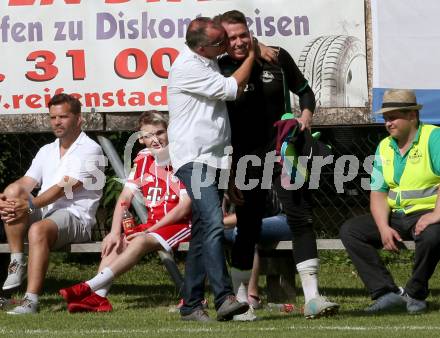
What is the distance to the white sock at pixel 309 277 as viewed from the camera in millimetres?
6656

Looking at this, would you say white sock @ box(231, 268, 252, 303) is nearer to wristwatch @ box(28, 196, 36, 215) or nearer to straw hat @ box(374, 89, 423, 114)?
straw hat @ box(374, 89, 423, 114)

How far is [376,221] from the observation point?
24.2ft

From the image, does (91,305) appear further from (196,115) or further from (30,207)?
(196,115)

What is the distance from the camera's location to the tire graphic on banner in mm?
8641

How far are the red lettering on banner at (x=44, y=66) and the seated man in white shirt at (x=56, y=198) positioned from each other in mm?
1020

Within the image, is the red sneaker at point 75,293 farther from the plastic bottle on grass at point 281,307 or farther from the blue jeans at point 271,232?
the plastic bottle on grass at point 281,307

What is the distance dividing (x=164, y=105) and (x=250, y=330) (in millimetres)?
3155

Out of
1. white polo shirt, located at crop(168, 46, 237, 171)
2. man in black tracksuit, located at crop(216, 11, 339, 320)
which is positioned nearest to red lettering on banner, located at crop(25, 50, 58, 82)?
man in black tracksuit, located at crop(216, 11, 339, 320)

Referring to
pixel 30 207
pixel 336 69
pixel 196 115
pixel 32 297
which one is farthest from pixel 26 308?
pixel 336 69

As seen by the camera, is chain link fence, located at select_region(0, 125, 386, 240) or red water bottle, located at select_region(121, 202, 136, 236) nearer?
red water bottle, located at select_region(121, 202, 136, 236)

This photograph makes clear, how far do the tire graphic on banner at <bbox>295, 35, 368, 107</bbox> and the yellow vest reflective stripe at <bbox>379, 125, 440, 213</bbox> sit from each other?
132 centimetres

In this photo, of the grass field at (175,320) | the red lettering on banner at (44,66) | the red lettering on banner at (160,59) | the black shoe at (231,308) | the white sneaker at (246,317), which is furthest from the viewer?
the red lettering on banner at (44,66)

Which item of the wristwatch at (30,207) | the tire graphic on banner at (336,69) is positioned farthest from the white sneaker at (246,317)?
the tire graphic on banner at (336,69)

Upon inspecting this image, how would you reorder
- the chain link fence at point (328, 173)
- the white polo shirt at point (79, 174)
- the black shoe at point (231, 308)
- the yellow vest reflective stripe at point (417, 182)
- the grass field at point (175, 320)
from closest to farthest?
the grass field at point (175, 320) → the black shoe at point (231, 308) → the yellow vest reflective stripe at point (417, 182) → the white polo shirt at point (79, 174) → the chain link fence at point (328, 173)
